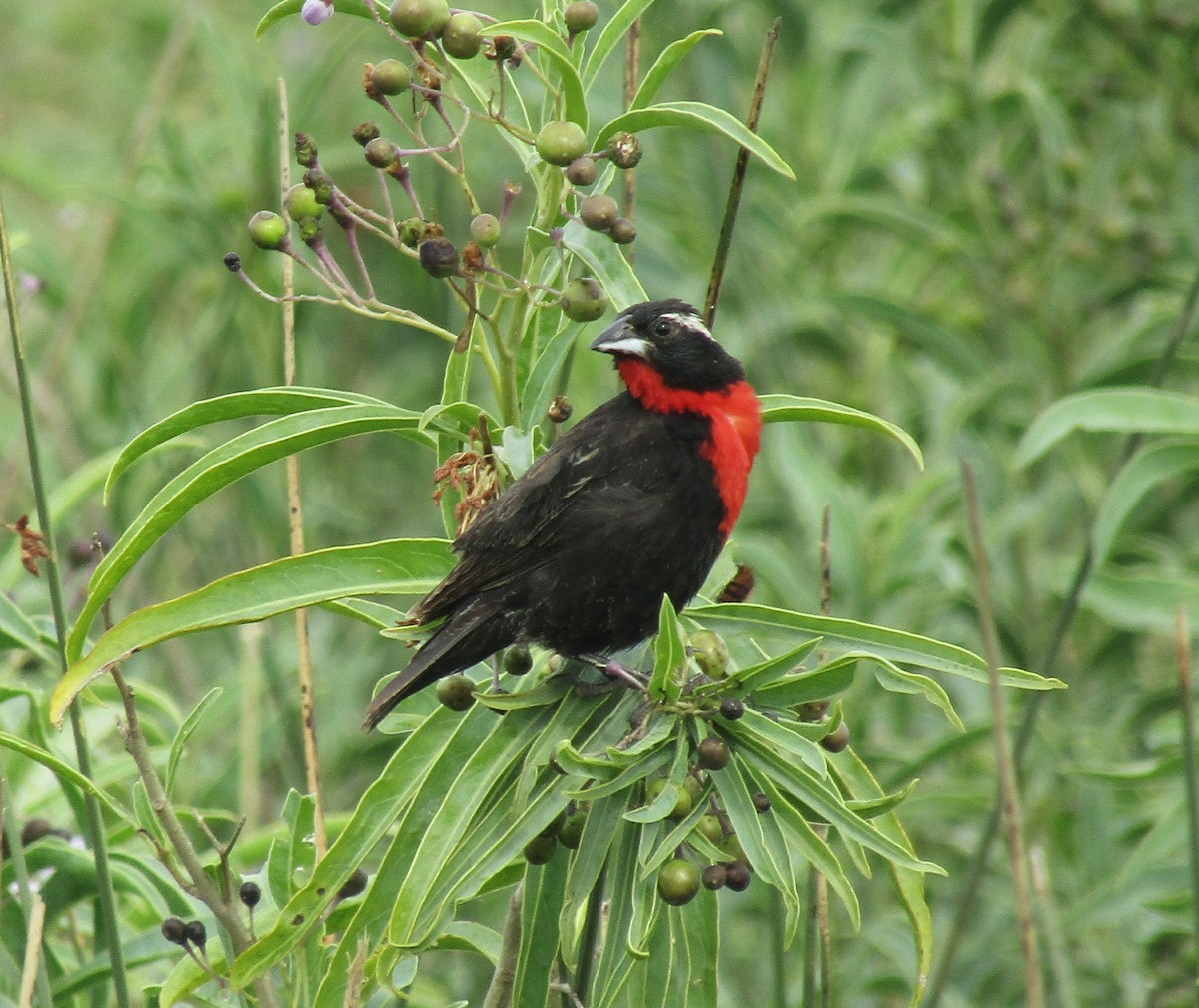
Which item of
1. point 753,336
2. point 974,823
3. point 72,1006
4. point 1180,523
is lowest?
point 974,823

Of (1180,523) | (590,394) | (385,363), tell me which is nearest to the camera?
(590,394)

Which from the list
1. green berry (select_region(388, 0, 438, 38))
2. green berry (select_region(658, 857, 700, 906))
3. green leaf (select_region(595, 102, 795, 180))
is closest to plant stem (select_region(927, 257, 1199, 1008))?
green berry (select_region(658, 857, 700, 906))

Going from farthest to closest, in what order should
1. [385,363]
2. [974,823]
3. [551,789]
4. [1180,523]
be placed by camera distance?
[385,363], [1180,523], [974,823], [551,789]

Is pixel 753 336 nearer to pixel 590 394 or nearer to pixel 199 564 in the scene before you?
pixel 590 394

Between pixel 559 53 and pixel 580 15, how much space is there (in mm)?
159

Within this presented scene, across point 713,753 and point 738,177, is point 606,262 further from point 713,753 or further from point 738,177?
point 713,753

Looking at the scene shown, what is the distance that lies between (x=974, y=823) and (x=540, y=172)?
3.07 meters

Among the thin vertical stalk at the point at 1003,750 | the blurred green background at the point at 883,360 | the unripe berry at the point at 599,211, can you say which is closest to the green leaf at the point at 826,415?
the thin vertical stalk at the point at 1003,750

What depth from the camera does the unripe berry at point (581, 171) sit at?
2107 millimetres

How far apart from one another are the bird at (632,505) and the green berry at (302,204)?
0.51m

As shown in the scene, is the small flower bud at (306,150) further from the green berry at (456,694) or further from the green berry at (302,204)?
the green berry at (456,694)

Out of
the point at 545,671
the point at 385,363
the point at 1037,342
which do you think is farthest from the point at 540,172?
the point at 385,363

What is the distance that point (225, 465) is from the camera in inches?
83.0

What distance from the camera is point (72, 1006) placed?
276 cm
